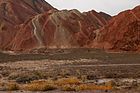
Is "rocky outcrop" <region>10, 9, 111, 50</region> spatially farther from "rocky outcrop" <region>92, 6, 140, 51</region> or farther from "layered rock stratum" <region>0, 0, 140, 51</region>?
"rocky outcrop" <region>92, 6, 140, 51</region>

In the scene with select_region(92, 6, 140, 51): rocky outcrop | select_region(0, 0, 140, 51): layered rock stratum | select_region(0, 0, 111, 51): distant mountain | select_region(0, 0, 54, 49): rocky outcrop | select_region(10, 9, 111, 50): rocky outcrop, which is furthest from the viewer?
select_region(0, 0, 54, 49): rocky outcrop

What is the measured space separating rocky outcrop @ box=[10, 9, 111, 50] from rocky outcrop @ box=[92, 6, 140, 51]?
10.1 metres

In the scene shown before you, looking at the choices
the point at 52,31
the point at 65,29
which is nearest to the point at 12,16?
the point at 52,31

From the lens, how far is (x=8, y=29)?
557 ft

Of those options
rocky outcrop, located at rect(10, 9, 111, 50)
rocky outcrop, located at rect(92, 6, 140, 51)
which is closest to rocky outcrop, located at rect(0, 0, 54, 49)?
rocky outcrop, located at rect(10, 9, 111, 50)

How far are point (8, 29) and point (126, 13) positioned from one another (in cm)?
5957

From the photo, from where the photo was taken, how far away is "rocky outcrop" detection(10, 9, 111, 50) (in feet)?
470

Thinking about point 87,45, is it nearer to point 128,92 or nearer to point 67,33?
point 67,33

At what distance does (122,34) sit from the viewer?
394 feet

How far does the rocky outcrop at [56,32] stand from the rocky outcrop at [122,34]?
10076 mm

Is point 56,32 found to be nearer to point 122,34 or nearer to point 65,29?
point 65,29

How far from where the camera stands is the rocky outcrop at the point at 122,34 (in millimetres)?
114062

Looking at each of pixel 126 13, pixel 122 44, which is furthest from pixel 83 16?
pixel 122 44

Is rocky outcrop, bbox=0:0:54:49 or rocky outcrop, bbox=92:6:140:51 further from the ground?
rocky outcrop, bbox=0:0:54:49
